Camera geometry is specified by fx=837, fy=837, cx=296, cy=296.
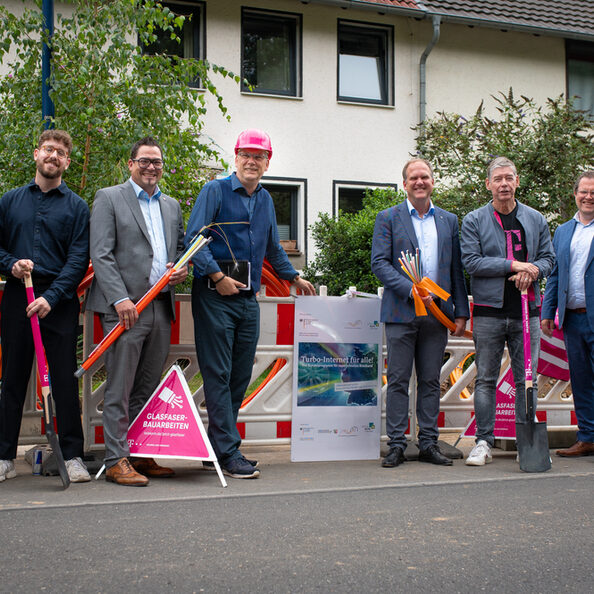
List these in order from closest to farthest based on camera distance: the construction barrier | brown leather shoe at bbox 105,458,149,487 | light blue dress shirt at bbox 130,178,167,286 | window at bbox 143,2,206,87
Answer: brown leather shoe at bbox 105,458,149,487 → light blue dress shirt at bbox 130,178,167,286 → the construction barrier → window at bbox 143,2,206,87

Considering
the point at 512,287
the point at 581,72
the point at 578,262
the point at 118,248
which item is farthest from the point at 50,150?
the point at 581,72

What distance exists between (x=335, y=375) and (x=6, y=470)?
2.42 metres

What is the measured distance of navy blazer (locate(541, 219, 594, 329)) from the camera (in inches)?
256

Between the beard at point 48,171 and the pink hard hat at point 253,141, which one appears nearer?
the beard at point 48,171

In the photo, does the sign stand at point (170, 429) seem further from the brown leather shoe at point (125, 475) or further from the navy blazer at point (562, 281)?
the navy blazer at point (562, 281)

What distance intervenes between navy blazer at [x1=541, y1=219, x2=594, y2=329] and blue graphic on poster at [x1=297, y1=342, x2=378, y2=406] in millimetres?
1587

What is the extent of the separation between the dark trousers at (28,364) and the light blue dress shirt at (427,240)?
2.51 meters

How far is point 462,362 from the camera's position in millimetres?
7121

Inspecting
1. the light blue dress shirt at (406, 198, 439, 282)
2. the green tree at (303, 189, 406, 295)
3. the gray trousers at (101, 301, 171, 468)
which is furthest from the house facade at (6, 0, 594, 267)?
the gray trousers at (101, 301, 171, 468)

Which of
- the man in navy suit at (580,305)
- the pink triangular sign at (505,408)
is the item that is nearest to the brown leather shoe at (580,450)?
the man in navy suit at (580,305)

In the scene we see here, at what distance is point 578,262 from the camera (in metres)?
6.64

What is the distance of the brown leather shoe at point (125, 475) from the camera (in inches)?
205

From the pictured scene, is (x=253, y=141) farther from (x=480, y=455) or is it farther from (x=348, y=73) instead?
(x=348, y=73)

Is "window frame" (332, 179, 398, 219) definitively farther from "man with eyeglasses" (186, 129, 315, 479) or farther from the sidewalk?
"man with eyeglasses" (186, 129, 315, 479)
